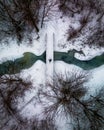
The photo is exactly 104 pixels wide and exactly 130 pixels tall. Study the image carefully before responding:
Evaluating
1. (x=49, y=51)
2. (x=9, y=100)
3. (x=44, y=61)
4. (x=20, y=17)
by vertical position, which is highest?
(x=20, y=17)

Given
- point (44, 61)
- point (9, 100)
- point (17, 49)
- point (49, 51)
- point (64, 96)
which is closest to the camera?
point (64, 96)

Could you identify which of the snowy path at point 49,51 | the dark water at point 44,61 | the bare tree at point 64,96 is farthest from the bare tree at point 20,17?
the bare tree at point 64,96

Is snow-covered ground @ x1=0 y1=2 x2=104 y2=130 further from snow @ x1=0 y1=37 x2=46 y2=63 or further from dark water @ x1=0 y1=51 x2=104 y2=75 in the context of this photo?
dark water @ x1=0 y1=51 x2=104 y2=75

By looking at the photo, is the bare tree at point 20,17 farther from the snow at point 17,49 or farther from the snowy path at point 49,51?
the snowy path at point 49,51

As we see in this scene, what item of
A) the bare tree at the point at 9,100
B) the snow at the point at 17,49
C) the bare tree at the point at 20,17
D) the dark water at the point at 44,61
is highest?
the bare tree at the point at 20,17

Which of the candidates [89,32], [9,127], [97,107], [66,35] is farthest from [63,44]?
[9,127]

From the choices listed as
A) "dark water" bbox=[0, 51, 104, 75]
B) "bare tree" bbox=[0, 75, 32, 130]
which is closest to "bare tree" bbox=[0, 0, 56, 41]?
"dark water" bbox=[0, 51, 104, 75]

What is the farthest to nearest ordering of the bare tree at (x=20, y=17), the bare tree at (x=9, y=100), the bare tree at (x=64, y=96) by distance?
the bare tree at (x=20, y=17), the bare tree at (x=9, y=100), the bare tree at (x=64, y=96)

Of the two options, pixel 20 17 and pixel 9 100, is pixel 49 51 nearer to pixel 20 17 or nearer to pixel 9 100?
pixel 20 17

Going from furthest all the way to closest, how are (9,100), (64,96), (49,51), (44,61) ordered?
1. (44,61)
2. (49,51)
3. (9,100)
4. (64,96)

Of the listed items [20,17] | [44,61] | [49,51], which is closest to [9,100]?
[44,61]
